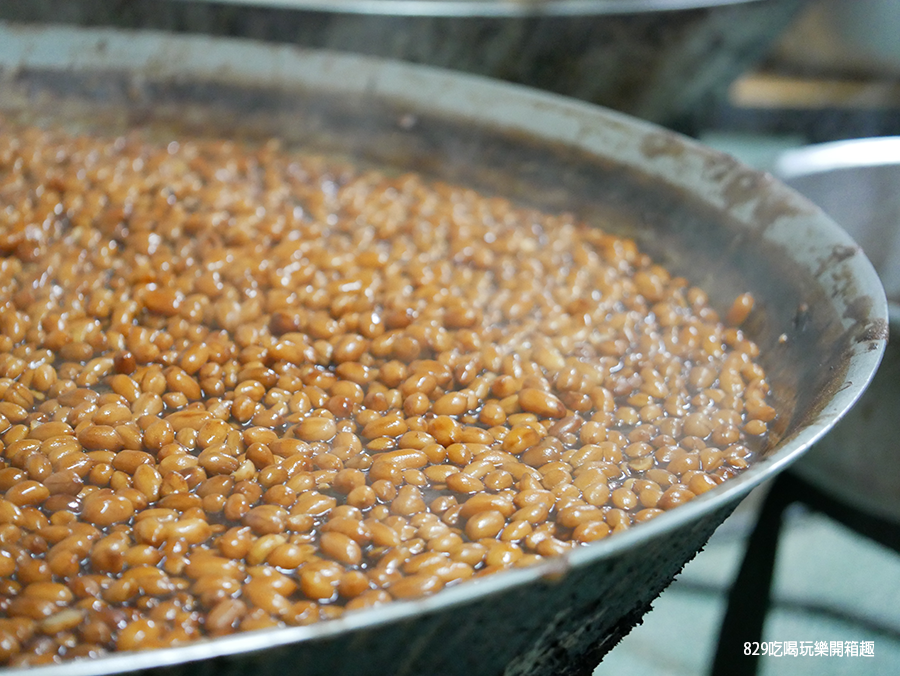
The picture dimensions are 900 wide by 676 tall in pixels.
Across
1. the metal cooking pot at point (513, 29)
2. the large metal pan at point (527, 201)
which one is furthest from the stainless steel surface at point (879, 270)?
the metal cooking pot at point (513, 29)

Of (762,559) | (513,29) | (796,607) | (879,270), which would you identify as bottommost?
(796,607)

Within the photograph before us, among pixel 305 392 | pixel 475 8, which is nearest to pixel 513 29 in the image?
pixel 475 8

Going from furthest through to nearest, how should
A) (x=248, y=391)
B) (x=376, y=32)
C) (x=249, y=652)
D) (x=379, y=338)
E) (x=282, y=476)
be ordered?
(x=376, y=32) → (x=379, y=338) → (x=248, y=391) → (x=282, y=476) → (x=249, y=652)

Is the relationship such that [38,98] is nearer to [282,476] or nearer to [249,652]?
[282,476]

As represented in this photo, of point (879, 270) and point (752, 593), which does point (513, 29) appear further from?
point (752, 593)

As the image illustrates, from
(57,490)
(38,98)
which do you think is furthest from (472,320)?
(38,98)

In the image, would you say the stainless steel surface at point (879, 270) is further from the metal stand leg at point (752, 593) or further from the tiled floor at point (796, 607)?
the tiled floor at point (796, 607)

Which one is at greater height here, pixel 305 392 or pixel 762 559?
pixel 305 392

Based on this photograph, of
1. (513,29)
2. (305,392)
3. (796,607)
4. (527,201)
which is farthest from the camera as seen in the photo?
(513,29)
